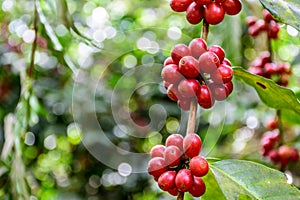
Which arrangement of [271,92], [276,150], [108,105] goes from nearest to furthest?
[271,92], [276,150], [108,105]

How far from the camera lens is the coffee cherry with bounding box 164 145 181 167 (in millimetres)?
697

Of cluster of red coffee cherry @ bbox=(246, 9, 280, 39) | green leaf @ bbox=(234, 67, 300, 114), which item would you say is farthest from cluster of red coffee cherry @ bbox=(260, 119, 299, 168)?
green leaf @ bbox=(234, 67, 300, 114)

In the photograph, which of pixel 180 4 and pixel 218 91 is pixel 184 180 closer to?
pixel 218 91

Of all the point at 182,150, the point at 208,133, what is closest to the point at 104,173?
the point at 208,133

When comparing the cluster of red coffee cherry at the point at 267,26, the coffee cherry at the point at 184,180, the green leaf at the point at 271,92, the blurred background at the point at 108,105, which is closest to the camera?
the coffee cherry at the point at 184,180

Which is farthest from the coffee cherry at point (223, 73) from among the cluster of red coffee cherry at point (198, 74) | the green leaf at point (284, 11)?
the green leaf at point (284, 11)

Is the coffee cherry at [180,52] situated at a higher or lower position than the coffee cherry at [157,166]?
higher

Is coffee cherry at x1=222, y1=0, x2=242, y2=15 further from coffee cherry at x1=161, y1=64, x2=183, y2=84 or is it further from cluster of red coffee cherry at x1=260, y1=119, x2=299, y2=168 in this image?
cluster of red coffee cherry at x1=260, y1=119, x2=299, y2=168

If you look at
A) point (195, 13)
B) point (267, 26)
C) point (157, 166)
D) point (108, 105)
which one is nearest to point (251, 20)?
point (267, 26)

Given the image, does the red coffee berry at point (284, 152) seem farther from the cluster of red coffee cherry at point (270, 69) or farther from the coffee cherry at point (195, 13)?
the coffee cherry at point (195, 13)

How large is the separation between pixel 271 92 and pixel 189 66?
21 centimetres

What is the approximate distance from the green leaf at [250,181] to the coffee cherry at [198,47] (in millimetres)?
175

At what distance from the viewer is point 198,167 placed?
2.19ft

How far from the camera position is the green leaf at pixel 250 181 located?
690 mm
